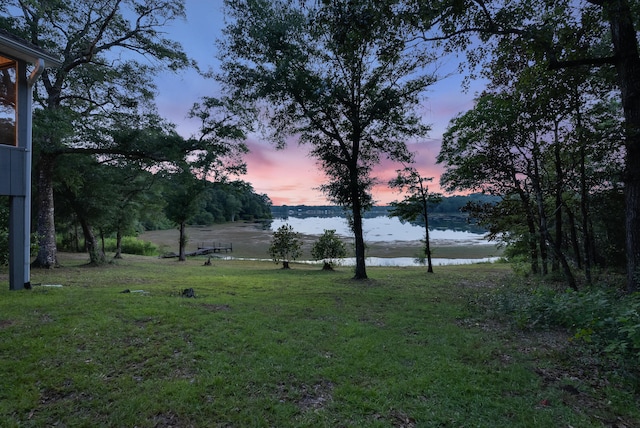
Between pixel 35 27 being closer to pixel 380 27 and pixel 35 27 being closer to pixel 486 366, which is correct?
pixel 380 27

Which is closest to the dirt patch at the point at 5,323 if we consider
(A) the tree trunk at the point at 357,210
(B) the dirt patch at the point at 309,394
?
(B) the dirt patch at the point at 309,394

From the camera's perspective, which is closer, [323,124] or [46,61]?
[46,61]

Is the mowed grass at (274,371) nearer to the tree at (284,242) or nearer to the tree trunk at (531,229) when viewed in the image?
the tree trunk at (531,229)

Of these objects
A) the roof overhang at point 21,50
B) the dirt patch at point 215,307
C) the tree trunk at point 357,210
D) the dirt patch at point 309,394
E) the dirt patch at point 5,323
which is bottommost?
the dirt patch at point 309,394

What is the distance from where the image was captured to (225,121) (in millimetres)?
13789

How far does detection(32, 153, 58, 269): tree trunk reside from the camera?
38.0 feet

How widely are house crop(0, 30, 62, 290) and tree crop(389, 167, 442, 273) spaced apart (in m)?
15.0

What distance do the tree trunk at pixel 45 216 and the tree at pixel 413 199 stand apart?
51.6 feet

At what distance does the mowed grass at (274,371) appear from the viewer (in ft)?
9.60

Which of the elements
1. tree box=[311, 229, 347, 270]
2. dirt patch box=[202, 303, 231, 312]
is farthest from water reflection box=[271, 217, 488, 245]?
dirt patch box=[202, 303, 231, 312]

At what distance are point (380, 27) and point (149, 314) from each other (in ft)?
22.9

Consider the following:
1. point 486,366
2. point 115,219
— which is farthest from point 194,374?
point 115,219

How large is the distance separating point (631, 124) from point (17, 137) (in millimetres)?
12589

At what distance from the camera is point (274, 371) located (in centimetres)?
377
